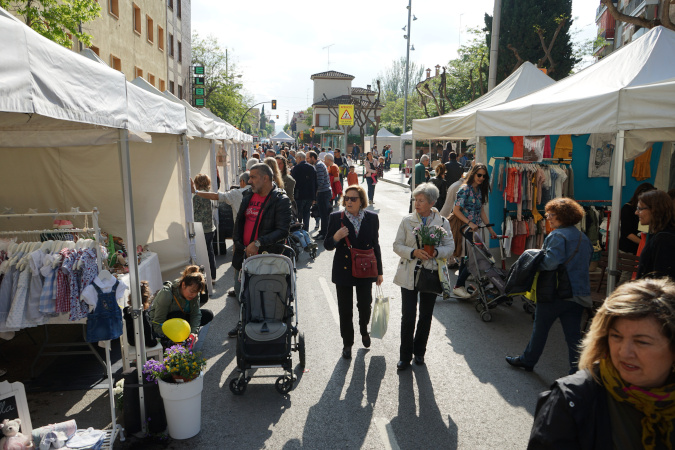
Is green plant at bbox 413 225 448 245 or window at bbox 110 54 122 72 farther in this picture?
window at bbox 110 54 122 72

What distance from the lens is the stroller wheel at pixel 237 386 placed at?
16.1ft

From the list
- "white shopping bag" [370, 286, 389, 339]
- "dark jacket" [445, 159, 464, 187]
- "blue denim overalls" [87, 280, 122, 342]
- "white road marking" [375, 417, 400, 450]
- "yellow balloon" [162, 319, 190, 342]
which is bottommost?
"white road marking" [375, 417, 400, 450]

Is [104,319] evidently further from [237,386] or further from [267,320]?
[267,320]

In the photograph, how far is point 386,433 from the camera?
4.28 metres

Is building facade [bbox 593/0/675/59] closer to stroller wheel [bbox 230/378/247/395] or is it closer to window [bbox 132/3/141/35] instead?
stroller wheel [bbox 230/378/247/395]

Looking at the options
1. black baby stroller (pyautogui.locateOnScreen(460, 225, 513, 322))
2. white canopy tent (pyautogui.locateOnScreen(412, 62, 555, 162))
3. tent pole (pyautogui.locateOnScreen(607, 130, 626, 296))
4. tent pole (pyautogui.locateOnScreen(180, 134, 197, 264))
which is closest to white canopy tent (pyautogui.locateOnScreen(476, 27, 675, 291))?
tent pole (pyautogui.locateOnScreen(607, 130, 626, 296))

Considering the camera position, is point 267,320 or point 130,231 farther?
point 267,320

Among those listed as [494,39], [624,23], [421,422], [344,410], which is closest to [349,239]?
[344,410]

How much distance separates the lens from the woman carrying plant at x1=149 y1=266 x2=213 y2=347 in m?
5.33

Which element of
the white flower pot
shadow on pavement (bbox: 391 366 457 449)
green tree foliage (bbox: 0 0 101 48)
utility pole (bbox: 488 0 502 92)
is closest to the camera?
the white flower pot

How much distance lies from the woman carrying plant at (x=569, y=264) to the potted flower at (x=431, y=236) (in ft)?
3.28

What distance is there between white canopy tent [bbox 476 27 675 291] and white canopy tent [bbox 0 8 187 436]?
15.8 feet

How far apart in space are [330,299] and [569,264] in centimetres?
399

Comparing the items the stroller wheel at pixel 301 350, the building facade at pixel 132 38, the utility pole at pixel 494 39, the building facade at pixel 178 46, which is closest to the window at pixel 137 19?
the building facade at pixel 132 38
